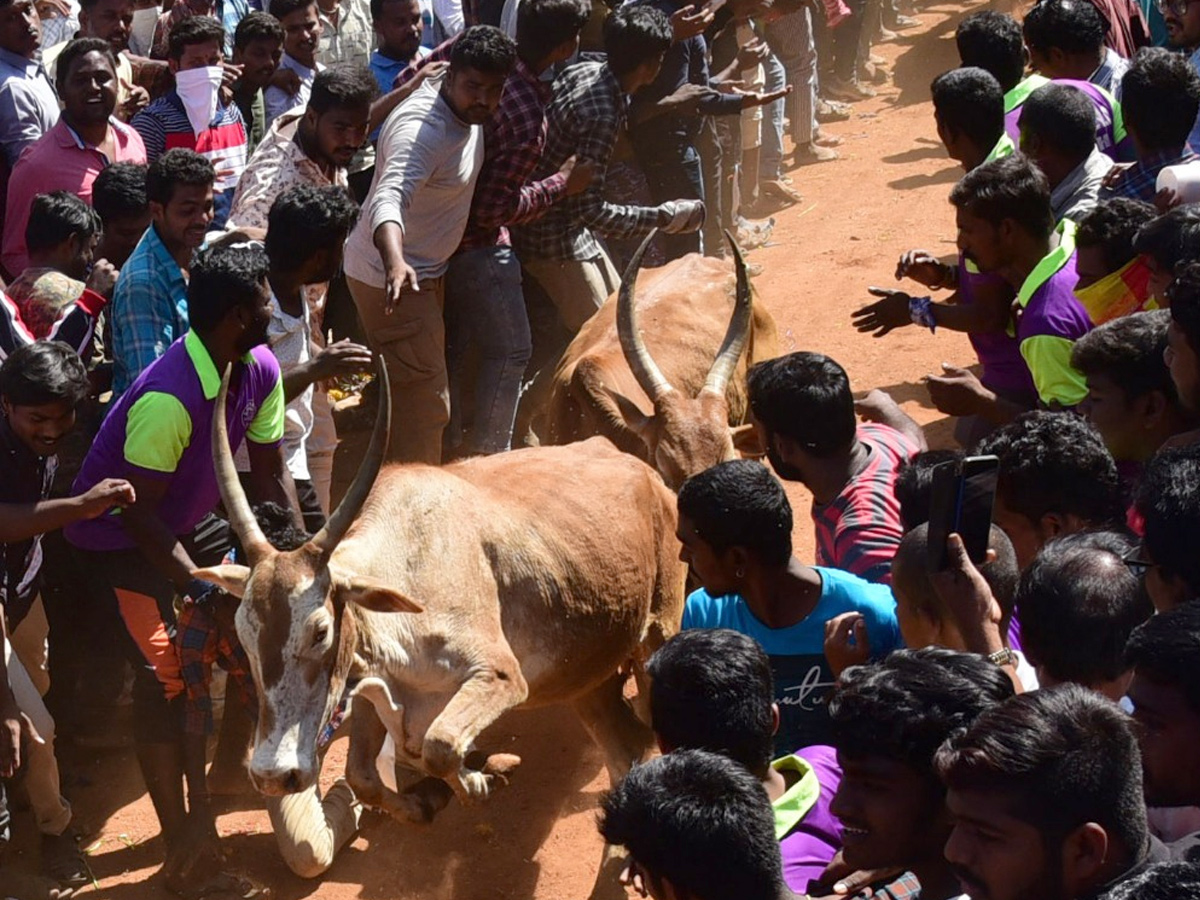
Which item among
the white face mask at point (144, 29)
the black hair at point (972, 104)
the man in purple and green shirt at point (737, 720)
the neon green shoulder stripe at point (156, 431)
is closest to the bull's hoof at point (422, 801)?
the neon green shoulder stripe at point (156, 431)

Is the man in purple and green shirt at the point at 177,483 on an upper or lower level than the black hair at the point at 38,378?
lower

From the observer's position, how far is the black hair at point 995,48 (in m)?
8.72

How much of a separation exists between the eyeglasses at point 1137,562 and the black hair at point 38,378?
3728 mm

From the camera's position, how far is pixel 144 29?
36.9ft

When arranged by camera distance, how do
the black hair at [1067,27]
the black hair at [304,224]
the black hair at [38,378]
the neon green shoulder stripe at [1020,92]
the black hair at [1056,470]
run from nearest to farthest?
1. the black hair at [1056,470]
2. the black hair at [38,378]
3. the black hair at [304,224]
4. the neon green shoulder stripe at [1020,92]
5. the black hair at [1067,27]

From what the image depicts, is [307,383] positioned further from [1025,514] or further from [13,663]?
[1025,514]

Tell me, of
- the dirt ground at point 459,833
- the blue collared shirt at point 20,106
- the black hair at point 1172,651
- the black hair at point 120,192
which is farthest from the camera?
the blue collared shirt at point 20,106

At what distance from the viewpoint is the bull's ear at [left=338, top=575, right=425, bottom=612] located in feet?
17.9

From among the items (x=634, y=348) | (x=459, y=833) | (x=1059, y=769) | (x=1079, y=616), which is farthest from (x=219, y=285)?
(x=1059, y=769)

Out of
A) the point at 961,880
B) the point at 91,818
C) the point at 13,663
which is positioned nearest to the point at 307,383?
the point at 13,663

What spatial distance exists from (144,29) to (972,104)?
6.38 metres

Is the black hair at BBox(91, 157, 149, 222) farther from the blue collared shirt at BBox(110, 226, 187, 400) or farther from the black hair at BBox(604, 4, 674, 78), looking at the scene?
the black hair at BBox(604, 4, 674, 78)

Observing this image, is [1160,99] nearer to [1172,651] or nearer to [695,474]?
[695,474]

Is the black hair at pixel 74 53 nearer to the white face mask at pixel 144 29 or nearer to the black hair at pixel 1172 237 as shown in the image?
the white face mask at pixel 144 29
